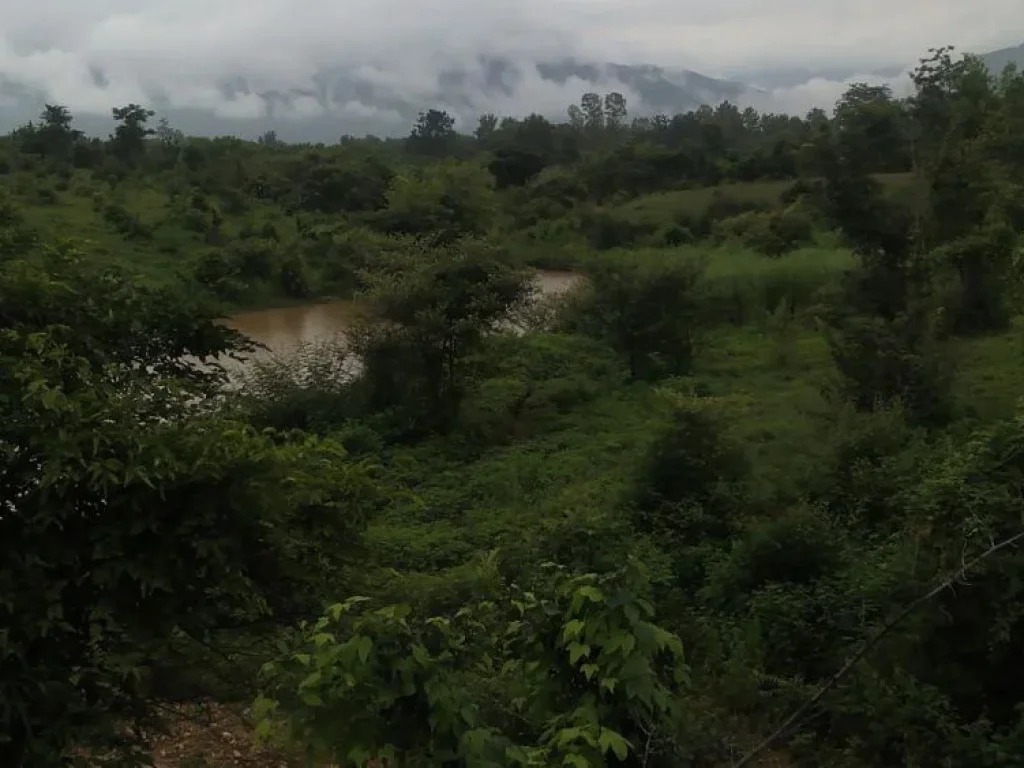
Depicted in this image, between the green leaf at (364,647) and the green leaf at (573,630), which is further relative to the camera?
the green leaf at (573,630)

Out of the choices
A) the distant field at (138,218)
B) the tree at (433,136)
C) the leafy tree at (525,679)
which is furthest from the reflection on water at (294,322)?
the tree at (433,136)

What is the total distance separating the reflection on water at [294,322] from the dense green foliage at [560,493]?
2723 mm

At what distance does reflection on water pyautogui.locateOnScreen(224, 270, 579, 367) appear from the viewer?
760 inches

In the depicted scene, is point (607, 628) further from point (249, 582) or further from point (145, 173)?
Result: point (145, 173)

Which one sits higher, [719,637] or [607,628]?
[607,628]

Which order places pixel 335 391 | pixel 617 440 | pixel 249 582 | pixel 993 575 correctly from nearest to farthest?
pixel 249 582 → pixel 993 575 → pixel 617 440 → pixel 335 391

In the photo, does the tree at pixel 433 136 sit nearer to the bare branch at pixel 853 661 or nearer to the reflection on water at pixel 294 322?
the reflection on water at pixel 294 322

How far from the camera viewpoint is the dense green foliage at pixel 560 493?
2.74m

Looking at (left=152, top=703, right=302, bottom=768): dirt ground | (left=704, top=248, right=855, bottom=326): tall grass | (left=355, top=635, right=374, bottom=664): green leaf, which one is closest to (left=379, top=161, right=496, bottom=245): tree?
(left=704, top=248, right=855, bottom=326): tall grass

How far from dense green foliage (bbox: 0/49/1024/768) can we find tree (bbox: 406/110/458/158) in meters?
32.6

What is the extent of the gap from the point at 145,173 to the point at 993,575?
112 feet

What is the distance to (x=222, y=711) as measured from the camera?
235 inches

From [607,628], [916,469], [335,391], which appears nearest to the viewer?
[607,628]

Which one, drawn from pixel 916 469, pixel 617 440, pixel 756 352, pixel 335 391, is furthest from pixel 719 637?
pixel 756 352
